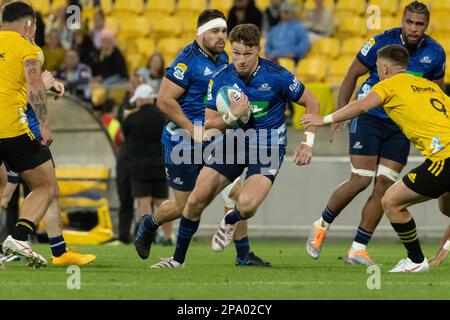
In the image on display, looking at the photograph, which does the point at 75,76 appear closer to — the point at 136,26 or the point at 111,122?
the point at 111,122

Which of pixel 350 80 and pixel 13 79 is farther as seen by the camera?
pixel 350 80

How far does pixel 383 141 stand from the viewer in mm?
12445

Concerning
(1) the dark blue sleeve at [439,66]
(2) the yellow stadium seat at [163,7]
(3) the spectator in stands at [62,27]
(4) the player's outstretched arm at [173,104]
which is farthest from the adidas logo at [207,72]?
(2) the yellow stadium seat at [163,7]

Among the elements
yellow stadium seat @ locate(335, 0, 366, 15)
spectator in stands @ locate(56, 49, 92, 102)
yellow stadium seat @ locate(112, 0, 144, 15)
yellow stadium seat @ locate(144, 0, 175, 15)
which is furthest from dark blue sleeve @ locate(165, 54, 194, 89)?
yellow stadium seat @ locate(112, 0, 144, 15)

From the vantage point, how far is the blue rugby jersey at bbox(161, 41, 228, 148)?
12.1 meters

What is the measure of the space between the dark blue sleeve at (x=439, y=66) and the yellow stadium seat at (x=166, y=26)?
36.8ft

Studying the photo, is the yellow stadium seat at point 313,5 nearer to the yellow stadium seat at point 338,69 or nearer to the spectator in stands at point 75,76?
the yellow stadium seat at point 338,69

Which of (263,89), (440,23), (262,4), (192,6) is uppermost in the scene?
Answer: (263,89)

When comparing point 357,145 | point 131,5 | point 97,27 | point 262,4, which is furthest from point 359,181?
point 131,5

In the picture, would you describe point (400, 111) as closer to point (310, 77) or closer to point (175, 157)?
point (175, 157)

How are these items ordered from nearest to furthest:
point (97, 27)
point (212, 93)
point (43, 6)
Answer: point (212, 93)
point (97, 27)
point (43, 6)

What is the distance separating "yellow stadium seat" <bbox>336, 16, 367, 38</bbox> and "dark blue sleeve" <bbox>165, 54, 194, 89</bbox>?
10.3 meters

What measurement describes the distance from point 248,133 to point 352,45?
10.6 m

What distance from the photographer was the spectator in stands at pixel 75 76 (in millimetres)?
21234
